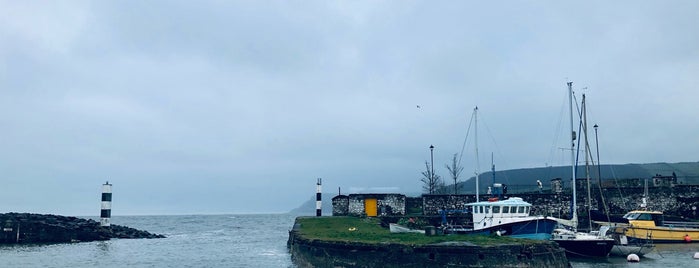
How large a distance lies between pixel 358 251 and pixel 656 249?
24354mm

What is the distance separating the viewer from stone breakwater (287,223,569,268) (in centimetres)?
2114

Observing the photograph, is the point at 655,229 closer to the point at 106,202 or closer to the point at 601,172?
the point at 106,202

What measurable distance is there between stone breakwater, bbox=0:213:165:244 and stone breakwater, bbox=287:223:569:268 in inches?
1270

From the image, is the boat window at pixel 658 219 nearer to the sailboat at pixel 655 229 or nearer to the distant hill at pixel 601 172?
the sailboat at pixel 655 229

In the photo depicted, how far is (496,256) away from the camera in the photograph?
21156 millimetres

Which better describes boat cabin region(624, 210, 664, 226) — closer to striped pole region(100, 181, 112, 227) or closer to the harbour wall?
the harbour wall

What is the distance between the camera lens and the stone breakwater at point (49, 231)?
46.4 meters

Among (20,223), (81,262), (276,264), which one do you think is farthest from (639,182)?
(20,223)

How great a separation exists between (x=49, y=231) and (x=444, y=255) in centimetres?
3785

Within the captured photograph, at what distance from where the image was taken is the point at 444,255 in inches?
846

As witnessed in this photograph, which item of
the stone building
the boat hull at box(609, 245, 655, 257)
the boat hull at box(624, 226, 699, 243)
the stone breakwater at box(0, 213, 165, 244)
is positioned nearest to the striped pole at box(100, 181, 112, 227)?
the stone breakwater at box(0, 213, 165, 244)

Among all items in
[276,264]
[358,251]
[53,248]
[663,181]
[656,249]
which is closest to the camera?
[358,251]

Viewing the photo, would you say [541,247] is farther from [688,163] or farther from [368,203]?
[688,163]

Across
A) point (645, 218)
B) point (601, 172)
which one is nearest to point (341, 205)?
point (645, 218)
